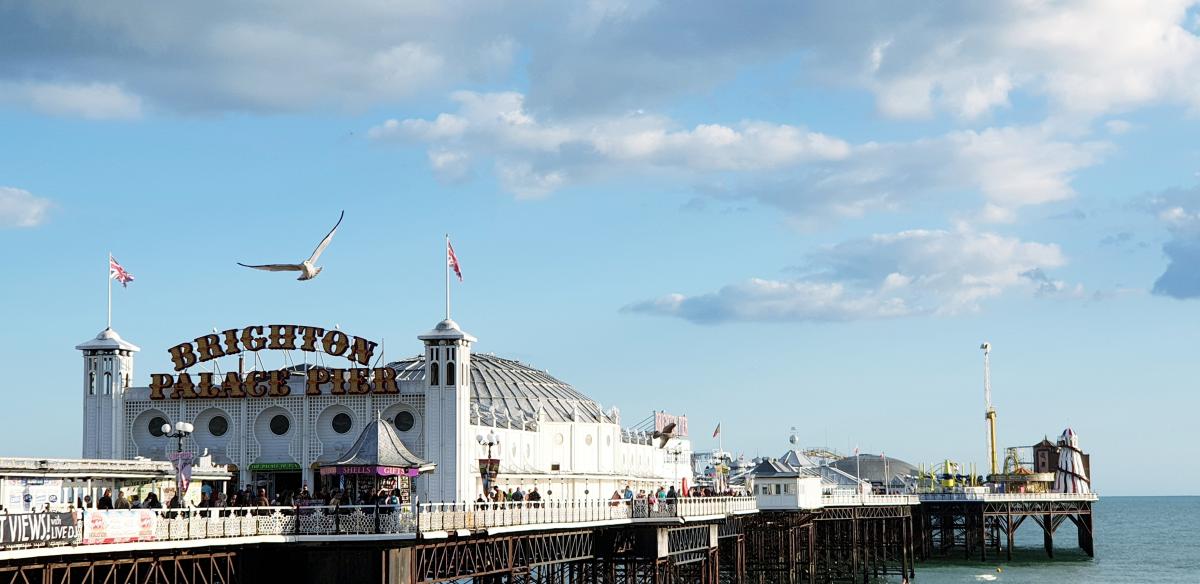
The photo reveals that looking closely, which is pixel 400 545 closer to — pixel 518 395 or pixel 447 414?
pixel 447 414

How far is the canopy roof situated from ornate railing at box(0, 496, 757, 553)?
2405 millimetres

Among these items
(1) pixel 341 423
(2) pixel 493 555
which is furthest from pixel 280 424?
(2) pixel 493 555

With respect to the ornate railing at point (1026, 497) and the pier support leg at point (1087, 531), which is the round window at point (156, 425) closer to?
the ornate railing at point (1026, 497)

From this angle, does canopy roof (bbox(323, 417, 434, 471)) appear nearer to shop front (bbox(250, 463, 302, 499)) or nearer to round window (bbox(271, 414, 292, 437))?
shop front (bbox(250, 463, 302, 499))

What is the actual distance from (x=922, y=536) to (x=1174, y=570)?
21.4m

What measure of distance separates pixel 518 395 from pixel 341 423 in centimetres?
2956

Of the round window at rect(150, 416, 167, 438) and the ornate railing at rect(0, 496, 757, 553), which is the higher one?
the round window at rect(150, 416, 167, 438)

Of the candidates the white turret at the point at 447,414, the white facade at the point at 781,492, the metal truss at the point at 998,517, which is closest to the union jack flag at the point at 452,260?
the white turret at the point at 447,414

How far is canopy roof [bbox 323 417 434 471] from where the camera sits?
2000 inches

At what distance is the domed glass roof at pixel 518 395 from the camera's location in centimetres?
8475

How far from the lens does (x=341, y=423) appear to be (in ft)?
194

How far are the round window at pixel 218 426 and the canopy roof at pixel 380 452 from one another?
10.0 m

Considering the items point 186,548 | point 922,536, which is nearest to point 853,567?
point 922,536

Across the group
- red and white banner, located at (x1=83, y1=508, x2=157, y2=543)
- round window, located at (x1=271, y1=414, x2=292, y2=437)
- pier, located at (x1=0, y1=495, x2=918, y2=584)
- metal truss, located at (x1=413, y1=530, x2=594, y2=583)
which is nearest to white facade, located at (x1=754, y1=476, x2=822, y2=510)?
pier, located at (x1=0, y1=495, x2=918, y2=584)
